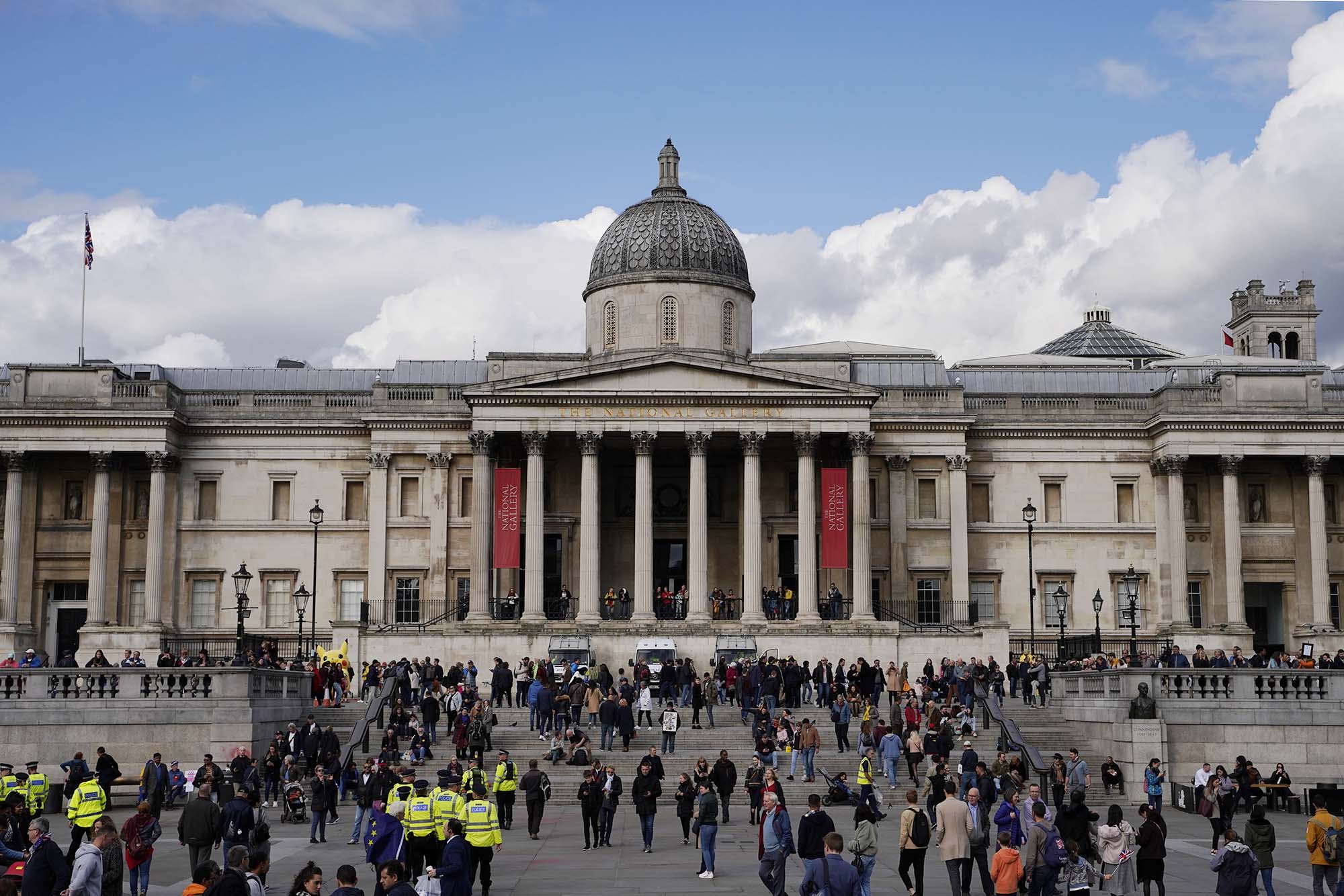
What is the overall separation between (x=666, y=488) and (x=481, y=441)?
8.90 meters

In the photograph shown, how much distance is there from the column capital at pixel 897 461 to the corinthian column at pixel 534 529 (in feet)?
45.4

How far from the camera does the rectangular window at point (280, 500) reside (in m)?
66.1

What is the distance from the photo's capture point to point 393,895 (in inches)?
640

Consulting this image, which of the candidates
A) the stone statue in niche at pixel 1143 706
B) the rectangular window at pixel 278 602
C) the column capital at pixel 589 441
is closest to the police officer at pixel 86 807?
the stone statue in niche at pixel 1143 706

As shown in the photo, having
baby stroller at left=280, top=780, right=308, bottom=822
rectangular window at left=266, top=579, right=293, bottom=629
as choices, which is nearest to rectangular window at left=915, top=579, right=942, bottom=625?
rectangular window at left=266, top=579, right=293, bottom=629

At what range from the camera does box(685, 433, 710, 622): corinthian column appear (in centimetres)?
5906

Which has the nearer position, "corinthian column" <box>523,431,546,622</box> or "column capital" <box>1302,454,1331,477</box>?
"corinthian column" <box>523,431,546,622</box>

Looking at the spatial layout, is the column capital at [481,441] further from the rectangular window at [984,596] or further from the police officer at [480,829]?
the police officer at [480,829]

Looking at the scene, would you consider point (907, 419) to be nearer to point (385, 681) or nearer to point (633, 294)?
point (633, 294)

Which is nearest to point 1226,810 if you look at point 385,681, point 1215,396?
point 385,681

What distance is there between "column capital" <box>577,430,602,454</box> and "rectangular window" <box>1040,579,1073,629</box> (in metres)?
19.0

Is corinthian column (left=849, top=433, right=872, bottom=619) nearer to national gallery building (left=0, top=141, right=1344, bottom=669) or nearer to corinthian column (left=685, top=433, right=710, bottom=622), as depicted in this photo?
national gallery building (left=0, top=141, right=1344, bottom=669)

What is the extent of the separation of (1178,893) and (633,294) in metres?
43.9

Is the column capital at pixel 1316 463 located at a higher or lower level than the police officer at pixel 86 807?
higher
